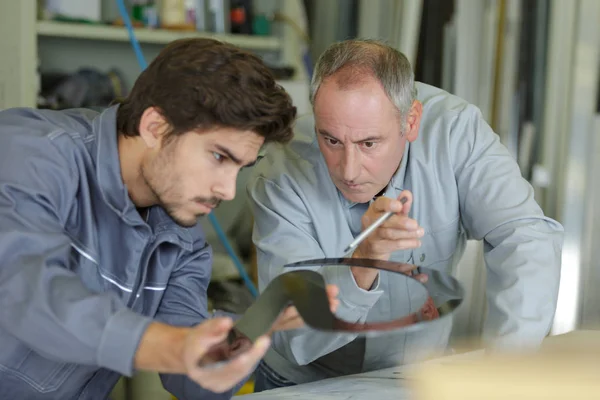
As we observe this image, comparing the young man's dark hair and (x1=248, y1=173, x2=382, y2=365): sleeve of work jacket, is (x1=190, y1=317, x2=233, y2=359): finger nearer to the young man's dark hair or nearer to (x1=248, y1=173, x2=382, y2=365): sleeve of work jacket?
the young man's dark hair

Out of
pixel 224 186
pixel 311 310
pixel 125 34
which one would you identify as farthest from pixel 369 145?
pixel 125 34

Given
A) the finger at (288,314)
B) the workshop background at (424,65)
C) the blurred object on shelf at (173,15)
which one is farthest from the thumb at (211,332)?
the blurred object on shelf at (173,15)

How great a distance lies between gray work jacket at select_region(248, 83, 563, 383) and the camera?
1460mm

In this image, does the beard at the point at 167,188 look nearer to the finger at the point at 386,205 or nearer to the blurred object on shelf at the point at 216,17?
the finger at the point at 386,205

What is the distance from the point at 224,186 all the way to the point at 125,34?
1.80 m

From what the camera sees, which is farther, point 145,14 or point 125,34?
point 145,14

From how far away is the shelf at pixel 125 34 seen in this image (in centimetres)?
259

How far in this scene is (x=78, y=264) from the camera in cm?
114

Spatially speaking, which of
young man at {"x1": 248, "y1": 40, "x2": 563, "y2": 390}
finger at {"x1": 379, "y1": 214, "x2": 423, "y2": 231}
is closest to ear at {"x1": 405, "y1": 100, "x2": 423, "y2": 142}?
young man at {"x1": 248, "y1": 40, "x2": 563, "y2": 390}

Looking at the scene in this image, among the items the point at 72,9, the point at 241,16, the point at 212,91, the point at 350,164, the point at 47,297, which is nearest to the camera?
the point at 47,297

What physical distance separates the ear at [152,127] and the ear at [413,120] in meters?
0.61

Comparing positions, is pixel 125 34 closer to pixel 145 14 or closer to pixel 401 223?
pixel 145 14

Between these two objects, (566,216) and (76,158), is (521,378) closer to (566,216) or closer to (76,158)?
(76,158)

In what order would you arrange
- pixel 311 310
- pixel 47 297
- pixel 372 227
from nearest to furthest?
pixel 47 297, pixel 311 310, pixel 372 227
